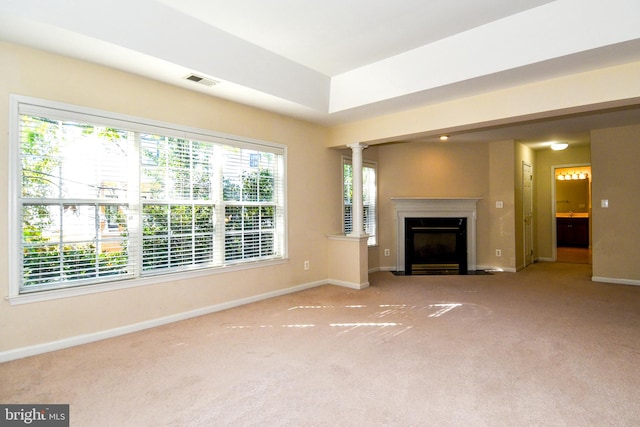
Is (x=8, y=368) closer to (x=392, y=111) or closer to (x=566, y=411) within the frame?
(x=566, y=411)

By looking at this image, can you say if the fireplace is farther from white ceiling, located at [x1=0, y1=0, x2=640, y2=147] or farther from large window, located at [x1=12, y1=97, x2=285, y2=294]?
large window, located at [x1=12, y1=97, x2=285, y2=294]

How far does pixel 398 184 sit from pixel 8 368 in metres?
5.74

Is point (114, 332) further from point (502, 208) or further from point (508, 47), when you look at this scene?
point (502, 208)

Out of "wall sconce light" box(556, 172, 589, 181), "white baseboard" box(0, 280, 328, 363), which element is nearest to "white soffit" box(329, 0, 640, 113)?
"white baseboard" box(0, 280, 328, 363)

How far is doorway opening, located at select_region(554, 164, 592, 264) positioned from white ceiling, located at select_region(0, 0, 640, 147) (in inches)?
284

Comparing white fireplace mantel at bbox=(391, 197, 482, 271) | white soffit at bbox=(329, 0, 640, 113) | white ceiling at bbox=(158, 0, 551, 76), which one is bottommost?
white fireplace mantel at bbox=(391, 197, 482, 271)

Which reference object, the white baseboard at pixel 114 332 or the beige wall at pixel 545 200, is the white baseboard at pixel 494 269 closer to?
the beige wall at pixel 545 200

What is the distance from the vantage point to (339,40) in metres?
3.32

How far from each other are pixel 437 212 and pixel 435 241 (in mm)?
545

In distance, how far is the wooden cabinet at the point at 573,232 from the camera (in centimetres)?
949

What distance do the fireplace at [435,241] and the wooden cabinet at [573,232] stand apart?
18.0 ft

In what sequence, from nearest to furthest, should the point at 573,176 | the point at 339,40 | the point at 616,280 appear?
the point at 339,40, the point at 616,280, the point at 573,176

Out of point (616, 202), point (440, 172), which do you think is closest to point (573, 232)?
point (616, 202)

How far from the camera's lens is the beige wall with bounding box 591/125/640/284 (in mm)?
5277
